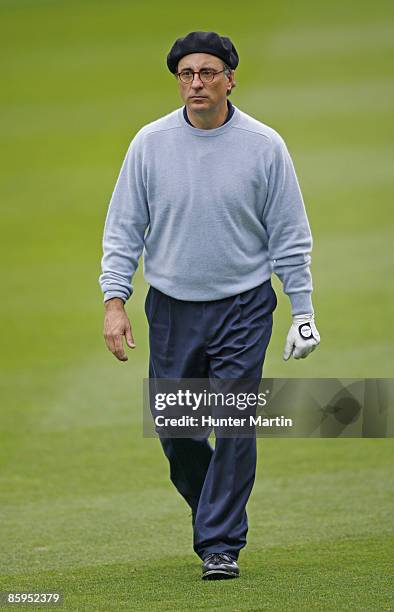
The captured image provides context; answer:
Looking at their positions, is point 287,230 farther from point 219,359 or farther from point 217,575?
point 217,575

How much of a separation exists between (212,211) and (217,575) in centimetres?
125

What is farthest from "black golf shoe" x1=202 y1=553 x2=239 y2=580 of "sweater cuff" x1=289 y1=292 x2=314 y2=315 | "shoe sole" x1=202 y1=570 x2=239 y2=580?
"sweater cuff" x1=289 y1=292 x2=314 y2=315

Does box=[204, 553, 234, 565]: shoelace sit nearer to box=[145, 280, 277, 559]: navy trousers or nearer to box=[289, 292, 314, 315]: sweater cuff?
box=[145, 280, 277, 559]: navy trousers

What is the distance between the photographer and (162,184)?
5488mm

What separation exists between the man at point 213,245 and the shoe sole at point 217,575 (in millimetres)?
43

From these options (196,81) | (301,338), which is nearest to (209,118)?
(196,81)

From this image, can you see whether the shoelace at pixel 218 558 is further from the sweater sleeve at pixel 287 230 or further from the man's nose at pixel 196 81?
the man's nose at pixel 196 81

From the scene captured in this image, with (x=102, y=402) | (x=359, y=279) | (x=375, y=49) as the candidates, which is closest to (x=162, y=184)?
(x=102, y=402)

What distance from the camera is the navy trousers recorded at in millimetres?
5406

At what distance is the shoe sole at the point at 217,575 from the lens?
209 inches

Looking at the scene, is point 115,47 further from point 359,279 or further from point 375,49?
point 359,279

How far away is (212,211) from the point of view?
17.8 ft

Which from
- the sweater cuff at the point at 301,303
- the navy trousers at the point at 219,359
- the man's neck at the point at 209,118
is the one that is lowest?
the navy trousers at the point at 219,359

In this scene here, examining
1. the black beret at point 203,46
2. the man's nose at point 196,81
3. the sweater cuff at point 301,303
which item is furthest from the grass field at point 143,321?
the black beret at point 203,46
